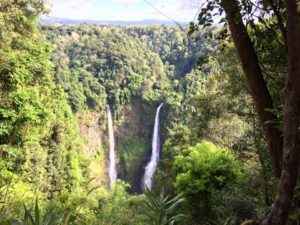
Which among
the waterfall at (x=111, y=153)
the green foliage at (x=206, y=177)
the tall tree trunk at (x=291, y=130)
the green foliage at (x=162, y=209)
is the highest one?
the tall tree trunk at (x=291, y=130)

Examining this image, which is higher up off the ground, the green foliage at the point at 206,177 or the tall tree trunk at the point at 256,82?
the tall tree trunk at the point at 256,82

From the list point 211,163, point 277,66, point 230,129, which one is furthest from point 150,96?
point 277,66

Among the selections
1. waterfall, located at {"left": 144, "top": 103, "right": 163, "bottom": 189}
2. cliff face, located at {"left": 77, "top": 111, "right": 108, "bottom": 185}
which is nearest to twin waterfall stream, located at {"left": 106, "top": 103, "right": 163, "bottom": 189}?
waterfall, located at {"left": 144, "top": 103, "right": 163, "bottom": 189}

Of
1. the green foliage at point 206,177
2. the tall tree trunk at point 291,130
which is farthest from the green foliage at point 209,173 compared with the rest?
the tall tree trunk at point 291,130

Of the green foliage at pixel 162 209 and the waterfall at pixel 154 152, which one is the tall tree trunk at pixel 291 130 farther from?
the waterfall at pixel 154 152

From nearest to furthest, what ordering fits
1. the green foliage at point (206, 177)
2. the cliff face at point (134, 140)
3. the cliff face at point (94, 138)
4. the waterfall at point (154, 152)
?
1. the green foliage at point (206, 177)
2. the cliff face at point (94, 138)
3. the waterfall at point (154, 152)
4. the cliff face at point (134, 140)

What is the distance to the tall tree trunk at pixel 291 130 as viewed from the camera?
1392 millimetres

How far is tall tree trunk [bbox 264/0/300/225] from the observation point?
1.39m

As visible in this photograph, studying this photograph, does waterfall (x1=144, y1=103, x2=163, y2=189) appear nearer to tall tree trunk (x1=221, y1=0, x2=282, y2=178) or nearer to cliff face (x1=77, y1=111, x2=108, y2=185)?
cliff face (x1=77, y1=111, x2=108, y2=185)

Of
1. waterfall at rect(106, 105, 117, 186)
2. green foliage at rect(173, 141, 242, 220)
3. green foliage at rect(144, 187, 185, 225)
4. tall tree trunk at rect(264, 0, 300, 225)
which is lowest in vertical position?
waterfall at rect(106, 105, 117, 186)

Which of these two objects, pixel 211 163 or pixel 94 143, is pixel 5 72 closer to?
pixel 211 163

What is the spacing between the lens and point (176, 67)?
176 feet

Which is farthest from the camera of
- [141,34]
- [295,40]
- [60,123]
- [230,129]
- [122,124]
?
[141,34]

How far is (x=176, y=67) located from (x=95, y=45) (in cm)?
1279
